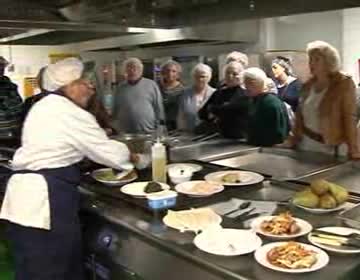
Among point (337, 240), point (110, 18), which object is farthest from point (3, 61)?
point (337, 240)

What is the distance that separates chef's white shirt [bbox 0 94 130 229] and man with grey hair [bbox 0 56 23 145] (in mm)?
1139

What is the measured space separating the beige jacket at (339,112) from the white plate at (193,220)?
24.6 inches

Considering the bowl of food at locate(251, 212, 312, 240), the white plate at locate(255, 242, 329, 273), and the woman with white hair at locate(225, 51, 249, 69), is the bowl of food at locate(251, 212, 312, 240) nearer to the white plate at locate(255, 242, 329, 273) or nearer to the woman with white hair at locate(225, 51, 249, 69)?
the white plate at locate(255, 242, 329, 273)

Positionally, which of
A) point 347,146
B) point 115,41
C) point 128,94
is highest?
point 115,41

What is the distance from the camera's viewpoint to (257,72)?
5.59 feet

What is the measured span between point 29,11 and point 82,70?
0.60 m

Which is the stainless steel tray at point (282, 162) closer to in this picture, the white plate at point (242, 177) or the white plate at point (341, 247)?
the white plate at point (242, 177)

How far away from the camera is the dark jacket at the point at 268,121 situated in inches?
67.2

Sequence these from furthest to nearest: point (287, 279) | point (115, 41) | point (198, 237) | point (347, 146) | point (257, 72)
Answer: point (115, 41)
point (257, 72)
point (347, 146)
point (198, 237)
point (287, 279)

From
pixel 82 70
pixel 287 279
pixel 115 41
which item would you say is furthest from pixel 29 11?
pixel 287 279

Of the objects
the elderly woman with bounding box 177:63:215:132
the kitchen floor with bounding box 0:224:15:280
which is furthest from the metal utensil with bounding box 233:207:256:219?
the kitchen floor with bounding box 0:224:15:280

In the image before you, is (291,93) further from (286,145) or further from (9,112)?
(9,112)

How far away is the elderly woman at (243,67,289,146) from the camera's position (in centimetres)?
171

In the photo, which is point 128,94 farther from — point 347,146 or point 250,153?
point 347,146
